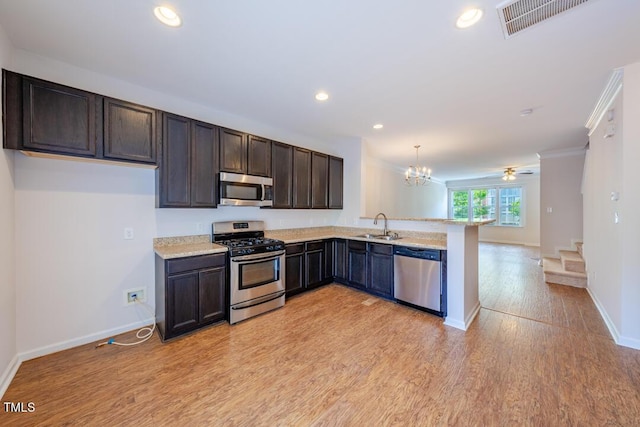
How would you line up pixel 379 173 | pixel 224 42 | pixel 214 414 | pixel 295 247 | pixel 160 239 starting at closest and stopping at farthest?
pixel 214 414 < pixel 224 42 < pixel 160 239 < pixel 295 247 < pixel 379 173

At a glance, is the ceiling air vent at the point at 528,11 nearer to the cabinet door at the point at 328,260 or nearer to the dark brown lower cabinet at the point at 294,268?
the dark brown lower cabinet at the point at 294,268

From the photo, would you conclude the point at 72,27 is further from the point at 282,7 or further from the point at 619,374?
the point at 619,374

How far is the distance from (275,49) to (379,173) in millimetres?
5181

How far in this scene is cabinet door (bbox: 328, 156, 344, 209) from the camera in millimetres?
4746

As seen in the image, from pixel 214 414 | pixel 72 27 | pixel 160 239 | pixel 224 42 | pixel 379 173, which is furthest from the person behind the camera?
pixel 379 173

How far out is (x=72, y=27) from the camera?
6.13 feet

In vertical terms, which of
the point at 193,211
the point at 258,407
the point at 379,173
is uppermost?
the point at 379,173

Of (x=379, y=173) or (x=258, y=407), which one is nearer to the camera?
(x=258, y=407)

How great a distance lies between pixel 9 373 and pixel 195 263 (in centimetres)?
153

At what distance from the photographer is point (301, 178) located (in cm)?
421

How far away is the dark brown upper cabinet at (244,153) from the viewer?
3.22 meters

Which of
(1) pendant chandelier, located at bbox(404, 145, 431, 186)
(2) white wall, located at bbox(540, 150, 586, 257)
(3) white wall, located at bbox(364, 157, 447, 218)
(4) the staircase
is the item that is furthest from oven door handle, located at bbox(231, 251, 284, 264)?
(2) white wall, located at bbox(540, 150, 586, 257)

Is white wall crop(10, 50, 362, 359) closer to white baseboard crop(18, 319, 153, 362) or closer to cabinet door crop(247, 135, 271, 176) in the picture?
white baseboard crop(18, 319, 153, 362)

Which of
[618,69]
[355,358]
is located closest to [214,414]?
[355,358]
